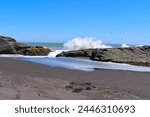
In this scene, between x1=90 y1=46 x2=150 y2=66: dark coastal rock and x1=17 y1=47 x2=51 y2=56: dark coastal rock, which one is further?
x1=17 y1=47 x2=51 y2=56: dark coastal rock

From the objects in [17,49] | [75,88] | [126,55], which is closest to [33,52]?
[17,49]

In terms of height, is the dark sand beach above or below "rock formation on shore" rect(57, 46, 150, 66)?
below

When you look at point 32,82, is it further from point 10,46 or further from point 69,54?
point 10,46

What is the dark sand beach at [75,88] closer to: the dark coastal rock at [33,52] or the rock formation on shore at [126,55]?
the rock formation on shore at [126,55]

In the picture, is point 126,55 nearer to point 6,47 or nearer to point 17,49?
point 17,49

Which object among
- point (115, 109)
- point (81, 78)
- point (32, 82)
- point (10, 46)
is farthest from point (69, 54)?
point (115, 109)

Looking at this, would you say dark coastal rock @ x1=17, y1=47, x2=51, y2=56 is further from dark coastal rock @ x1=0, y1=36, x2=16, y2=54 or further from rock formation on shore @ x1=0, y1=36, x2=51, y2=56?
dark coastal rock @ x1=0, y1=36, x2=16, y2=54

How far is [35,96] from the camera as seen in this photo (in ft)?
25.6

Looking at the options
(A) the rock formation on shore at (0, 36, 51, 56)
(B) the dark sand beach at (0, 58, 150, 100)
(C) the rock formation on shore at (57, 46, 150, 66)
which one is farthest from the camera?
(A) the rock formation on shore at (0, 36, 51, 56)

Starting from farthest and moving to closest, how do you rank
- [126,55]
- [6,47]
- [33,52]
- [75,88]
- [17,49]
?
[17,49]
[6,47]
[33,52]
[126,55]
[75,88]

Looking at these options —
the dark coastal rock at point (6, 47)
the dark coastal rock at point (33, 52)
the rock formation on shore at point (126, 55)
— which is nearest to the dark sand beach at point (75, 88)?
the rock formation on shore at point (126, 55)

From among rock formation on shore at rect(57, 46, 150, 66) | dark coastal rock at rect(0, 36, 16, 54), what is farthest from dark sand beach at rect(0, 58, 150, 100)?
dark coastal rock at rect(0, 36, 16, 54)

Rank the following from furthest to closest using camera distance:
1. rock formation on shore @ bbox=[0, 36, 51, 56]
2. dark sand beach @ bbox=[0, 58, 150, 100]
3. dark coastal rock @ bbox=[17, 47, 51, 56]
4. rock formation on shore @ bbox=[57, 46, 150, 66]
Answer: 1. rock formation on shore @ bbox=[0, 36, 51, 56]
2. dark coastal rock @ bbox=[17, 47, 51, 56]
3. rock formation on shore @ bbox=[57, 46, 150, 66]
4. dark sand beach @ bbox=[0, 58, 150, 100]

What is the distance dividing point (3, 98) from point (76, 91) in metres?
2.28
